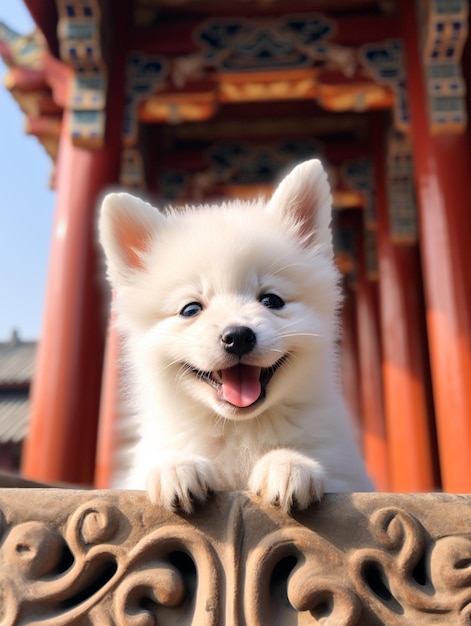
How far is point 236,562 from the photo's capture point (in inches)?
36.8

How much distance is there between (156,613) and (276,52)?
407 cm

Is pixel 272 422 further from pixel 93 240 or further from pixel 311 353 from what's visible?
pixel 93 240

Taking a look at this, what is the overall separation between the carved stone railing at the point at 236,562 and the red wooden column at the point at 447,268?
2.47 meters

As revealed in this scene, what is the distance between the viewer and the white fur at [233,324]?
1177mm

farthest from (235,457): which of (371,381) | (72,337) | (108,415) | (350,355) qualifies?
(350,355)

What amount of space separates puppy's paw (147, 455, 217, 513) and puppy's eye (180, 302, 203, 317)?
34 centimetres

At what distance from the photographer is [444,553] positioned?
932 millimetres

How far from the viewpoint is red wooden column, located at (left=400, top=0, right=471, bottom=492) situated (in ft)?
10.9

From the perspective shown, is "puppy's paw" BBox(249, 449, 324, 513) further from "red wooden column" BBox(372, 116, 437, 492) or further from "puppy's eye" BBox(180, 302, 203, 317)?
"red wooden column" BBox(372, 116, 437, 492)

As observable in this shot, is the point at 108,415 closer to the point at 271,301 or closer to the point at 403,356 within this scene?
the point at 403,356

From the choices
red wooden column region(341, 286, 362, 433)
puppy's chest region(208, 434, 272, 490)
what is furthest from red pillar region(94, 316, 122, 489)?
red wooden column region(341, 286, 362, 433)

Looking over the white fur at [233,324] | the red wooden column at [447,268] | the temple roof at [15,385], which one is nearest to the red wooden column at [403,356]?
the red wooden column at [447,268]

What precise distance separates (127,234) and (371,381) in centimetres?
521

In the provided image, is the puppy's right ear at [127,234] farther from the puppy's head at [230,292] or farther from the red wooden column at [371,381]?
the red wooden column at [371,381]
